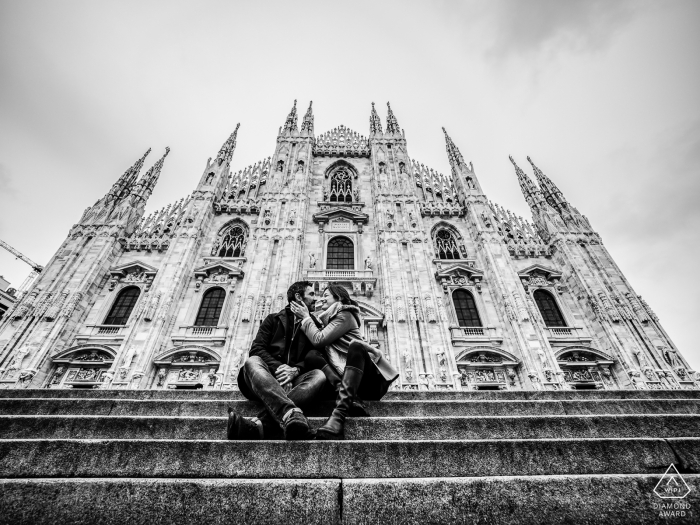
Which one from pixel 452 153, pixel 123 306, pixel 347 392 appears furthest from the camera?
pixel 452 153

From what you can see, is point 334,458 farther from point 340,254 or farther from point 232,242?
point 232,242

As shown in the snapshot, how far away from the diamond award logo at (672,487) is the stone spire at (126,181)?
2451 cm

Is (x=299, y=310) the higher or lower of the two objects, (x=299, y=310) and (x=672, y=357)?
the lower

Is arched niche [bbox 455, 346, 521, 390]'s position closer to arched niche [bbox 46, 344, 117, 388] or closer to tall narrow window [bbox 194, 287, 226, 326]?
tall narrow window [bbox 194, 287, 226, 326]

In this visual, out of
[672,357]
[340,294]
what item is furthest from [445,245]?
[340,294]

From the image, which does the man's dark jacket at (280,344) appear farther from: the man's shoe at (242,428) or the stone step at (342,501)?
the stone step at (342,501)

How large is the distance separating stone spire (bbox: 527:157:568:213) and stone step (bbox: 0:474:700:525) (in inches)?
863

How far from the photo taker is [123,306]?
52.3 feet

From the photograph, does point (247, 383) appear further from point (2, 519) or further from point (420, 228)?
point (420, 228)

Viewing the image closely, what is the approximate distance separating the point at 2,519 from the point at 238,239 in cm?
1821

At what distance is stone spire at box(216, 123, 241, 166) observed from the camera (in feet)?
73.4

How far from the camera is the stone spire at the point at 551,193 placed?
807 inches

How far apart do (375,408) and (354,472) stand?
1685 mm

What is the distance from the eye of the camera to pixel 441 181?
Result: 23281 millimetres
